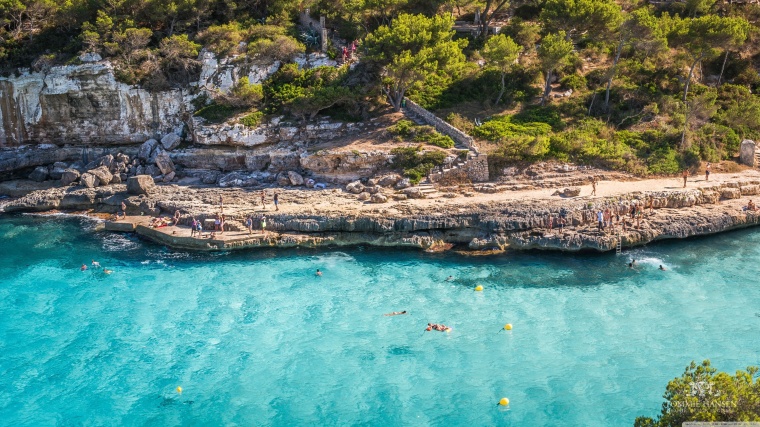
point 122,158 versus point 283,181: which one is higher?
point 122,158

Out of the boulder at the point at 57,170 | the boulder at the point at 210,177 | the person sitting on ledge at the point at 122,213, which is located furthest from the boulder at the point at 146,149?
the person sitting on ledge at the point at 122,213

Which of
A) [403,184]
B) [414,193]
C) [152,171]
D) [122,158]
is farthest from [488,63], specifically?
[122,158]

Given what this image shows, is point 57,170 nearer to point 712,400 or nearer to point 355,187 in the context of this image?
point 355,187

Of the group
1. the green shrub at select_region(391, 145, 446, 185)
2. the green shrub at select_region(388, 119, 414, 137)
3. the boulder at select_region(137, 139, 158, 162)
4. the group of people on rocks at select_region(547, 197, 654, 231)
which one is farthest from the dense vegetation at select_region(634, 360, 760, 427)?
the boulder at select_region(137, 139, 158, 162)

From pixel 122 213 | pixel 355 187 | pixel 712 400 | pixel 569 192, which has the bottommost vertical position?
pixel 122 213

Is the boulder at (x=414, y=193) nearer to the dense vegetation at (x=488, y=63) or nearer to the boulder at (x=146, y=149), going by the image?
the dense vegetation at (x=488, y=63)
